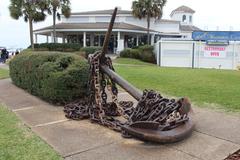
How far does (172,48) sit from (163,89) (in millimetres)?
20122

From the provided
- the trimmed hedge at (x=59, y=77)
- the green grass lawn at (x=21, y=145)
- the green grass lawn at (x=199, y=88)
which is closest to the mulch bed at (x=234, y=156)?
the green grass lawn at (x=21, y=145)

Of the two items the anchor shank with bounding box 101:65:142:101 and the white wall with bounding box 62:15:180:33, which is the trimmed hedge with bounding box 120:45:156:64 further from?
the anchor shank with bounding box 101:65:142:101

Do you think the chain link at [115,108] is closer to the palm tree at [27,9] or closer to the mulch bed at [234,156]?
the mulch bed at [234,156]

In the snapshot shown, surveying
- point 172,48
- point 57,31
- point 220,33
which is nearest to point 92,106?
point 172,48

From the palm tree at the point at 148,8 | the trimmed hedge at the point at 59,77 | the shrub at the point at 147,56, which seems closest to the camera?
the trimmed hedge at the point at 59,77

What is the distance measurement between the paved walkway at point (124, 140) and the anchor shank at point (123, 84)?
2.26ft

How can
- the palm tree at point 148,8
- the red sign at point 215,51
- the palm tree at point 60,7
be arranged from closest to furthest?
the red sign at point 215,51, the palm tree at point 60,7, the palm tree at point 148,8

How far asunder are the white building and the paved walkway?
110 feet

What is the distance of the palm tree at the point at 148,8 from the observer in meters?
41.9

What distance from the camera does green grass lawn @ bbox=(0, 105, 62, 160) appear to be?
172 inches

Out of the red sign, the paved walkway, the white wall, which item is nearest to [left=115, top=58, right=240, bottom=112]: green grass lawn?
the paved walkway

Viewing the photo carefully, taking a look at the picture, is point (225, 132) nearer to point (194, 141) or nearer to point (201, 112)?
point (194, 141)

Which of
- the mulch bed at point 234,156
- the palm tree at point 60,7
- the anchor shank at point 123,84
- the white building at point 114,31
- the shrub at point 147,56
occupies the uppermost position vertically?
the palm tree at point 60,7

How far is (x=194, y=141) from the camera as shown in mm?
4895
